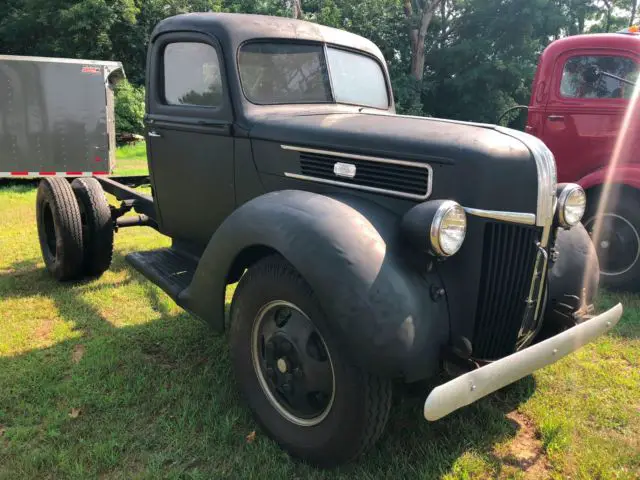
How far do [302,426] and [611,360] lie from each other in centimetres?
222

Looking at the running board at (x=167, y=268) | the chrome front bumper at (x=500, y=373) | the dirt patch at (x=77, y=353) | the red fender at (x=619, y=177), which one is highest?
the red fender at (x=619, y=177)

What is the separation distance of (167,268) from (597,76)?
4.23 meters

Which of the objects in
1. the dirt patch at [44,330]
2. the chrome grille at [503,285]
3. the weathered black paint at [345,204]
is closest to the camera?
the weathered black paint at [345,204]

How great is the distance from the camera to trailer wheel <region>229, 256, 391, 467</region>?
6.79ft

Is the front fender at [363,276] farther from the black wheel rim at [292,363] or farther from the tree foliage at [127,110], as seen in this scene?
the tree foliage at [127,110]

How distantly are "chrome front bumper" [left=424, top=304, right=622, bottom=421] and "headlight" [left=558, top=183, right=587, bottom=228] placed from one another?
47 centimetres

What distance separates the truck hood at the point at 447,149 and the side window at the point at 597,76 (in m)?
3.03

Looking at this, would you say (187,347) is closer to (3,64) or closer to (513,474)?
(513,474)

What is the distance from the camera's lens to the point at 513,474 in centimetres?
229

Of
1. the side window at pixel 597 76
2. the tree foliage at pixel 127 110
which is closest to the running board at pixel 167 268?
the side window at pixel 597 76

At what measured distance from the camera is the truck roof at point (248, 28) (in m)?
3.11

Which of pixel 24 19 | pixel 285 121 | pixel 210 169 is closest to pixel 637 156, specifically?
pixel 285 121

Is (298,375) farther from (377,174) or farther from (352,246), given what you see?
(377,174)

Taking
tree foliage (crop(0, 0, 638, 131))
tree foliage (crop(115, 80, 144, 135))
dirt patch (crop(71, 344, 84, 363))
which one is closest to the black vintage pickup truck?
dirt patch (crop(71, 344, 84, 363))
